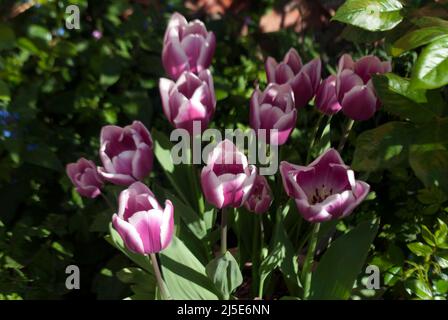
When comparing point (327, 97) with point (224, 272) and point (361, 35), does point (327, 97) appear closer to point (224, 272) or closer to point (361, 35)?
point (361, 35)

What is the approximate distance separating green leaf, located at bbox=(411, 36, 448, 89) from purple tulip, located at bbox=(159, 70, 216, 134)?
0.35 metres

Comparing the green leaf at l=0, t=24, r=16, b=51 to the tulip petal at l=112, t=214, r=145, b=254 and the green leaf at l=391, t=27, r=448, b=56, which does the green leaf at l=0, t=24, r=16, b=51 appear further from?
the green leaf at l=391, t=27, r=448, b=56

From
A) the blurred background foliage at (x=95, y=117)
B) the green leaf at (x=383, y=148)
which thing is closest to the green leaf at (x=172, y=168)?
the blurred background foliage at (x=95, y=117)

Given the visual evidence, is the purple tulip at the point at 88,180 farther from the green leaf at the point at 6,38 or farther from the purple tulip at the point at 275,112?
the green leaf at the point at 6,38

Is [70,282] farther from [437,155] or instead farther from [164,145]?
[437,155]

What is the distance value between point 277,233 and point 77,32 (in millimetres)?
1091

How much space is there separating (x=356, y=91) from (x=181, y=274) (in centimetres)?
43

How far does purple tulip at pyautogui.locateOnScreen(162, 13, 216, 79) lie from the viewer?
3.72ft

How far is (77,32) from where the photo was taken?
6.30 feet

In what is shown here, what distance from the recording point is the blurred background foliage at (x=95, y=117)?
1.43 m

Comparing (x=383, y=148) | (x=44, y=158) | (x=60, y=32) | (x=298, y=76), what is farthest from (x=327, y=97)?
(x=60, y=32)
